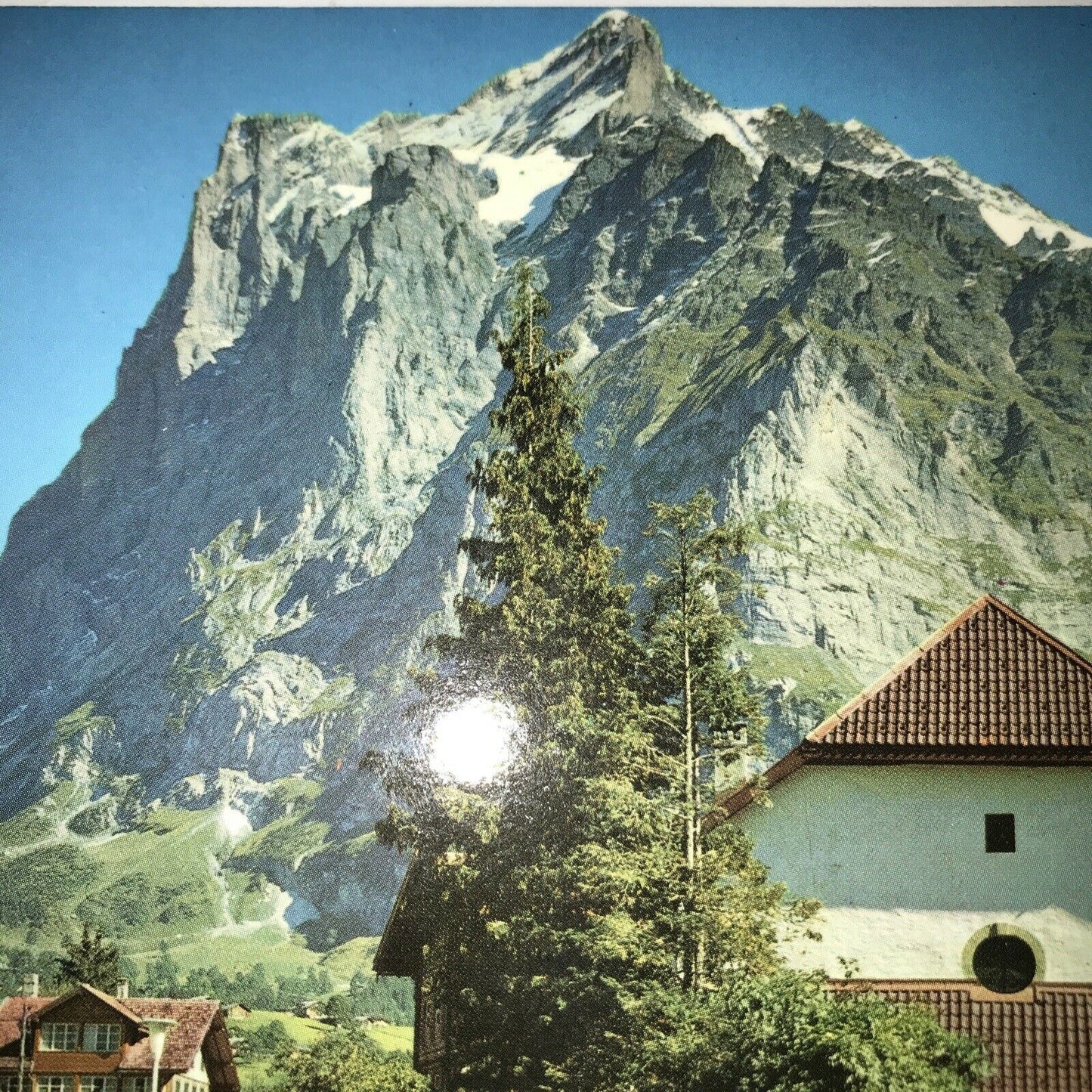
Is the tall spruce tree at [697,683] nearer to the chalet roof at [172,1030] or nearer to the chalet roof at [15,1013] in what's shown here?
the chalet roof at [172,1030]

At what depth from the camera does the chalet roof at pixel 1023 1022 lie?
17219 millimetres

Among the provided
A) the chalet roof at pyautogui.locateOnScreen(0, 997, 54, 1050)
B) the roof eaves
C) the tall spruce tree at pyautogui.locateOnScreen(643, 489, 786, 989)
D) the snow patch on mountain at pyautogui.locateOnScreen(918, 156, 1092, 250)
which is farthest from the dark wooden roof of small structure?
the snow patch on mountain at pyautogui.locateOnScreen(918, 156, 1092, 250)

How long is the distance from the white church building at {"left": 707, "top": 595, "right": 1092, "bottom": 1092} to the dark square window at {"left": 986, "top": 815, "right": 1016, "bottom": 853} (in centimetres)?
2

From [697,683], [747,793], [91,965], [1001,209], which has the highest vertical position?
[1001,209]

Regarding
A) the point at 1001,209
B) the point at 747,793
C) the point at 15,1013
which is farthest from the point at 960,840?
the point at 1001,209

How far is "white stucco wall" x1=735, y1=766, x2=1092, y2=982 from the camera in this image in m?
18.3

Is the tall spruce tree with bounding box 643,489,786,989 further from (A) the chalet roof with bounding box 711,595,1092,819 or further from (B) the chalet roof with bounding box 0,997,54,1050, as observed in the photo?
(B) the chalet roof with bounding box 0,997,54,1050

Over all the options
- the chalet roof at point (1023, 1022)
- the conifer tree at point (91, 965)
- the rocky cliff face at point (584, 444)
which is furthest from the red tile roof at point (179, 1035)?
the rocky cliff face at point (584, 444)

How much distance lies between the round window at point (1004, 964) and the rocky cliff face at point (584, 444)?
73528 mm

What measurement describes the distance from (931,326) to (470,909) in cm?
14304

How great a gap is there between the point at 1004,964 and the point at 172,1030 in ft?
66.4

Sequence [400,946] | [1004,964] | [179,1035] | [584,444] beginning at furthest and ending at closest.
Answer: [584,444] < [179,1035] < [400,946] < [1004,964]

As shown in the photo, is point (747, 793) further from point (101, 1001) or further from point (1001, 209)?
point (1001, 209)

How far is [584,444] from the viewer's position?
492 ft
